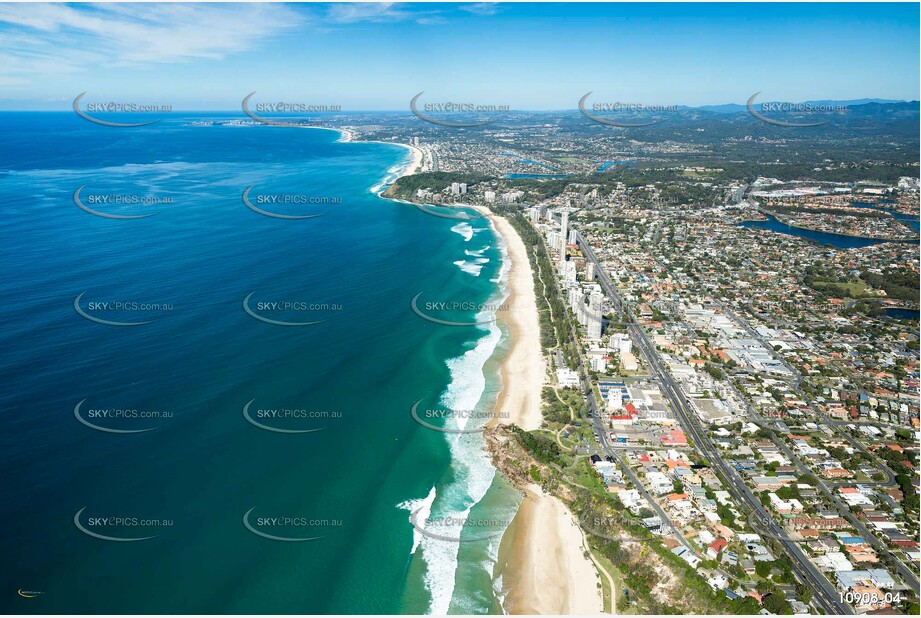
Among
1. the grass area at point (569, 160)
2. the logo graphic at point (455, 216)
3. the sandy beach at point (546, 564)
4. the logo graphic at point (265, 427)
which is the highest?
the grass area at point (569, 160)

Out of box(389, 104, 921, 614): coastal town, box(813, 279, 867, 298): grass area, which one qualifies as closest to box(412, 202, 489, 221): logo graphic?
box(389, 104, 921, 614): coastal town

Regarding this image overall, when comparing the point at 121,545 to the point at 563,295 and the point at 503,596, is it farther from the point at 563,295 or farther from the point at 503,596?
the point at 563,295

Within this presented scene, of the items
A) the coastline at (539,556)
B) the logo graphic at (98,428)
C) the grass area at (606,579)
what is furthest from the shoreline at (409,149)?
the grass area at (606,579)

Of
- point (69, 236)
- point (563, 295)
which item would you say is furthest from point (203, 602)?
point (69, 236)

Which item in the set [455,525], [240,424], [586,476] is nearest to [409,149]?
[240,424]

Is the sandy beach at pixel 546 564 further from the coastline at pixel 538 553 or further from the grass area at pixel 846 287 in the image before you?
the grass area at pixel 846 287

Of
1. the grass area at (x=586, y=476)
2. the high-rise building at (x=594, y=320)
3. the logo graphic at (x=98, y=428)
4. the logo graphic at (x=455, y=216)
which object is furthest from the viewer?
the logo graphic at (x=455, y=216)
